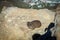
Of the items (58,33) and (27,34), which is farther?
(27,34)

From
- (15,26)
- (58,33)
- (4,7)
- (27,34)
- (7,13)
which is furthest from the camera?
(4,7)

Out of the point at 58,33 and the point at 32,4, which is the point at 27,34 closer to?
the point at 58,33

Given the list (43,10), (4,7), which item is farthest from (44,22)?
(4,7)

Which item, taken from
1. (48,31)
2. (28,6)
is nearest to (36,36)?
(48,31)

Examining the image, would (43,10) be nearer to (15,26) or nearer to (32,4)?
(32,4)

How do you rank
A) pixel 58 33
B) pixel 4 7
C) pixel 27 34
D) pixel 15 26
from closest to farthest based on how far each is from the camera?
pixel 58 33 → pixel 27 34 → pixel 15 26 → pixel 4 7

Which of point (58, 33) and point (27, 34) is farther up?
point (58, 33)
